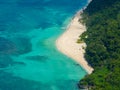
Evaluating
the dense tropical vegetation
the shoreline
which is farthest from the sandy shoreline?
the dense tropical vegetation

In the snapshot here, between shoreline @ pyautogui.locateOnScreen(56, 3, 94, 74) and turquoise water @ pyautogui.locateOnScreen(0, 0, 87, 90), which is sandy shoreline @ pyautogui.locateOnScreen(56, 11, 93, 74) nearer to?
shoreline @ pyautogui.locateOnScreen(56, 3, 94, 74)

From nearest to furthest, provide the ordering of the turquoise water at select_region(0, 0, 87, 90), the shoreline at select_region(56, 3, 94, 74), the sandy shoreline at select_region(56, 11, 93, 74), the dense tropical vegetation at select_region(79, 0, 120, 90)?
the dense tropical vegetation at select_region(79, 0, 120, 90) < the turquoise water at select_region(0, 0, 87, 90) < the shoreline at select_region(56, 3, 94, 74) < the sandy shoreline at select_region(56, 11, 93, 74)

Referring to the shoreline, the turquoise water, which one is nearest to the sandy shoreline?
the shoreline

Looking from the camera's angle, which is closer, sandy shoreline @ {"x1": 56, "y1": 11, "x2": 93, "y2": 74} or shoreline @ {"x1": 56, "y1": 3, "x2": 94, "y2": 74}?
shoreline @ {"x1": 56, "y1": 3, "x2": 94, "y2": 74}

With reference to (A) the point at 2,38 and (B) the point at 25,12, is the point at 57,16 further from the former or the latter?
(A) the point at 2,38

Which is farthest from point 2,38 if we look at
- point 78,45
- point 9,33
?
point 78,45

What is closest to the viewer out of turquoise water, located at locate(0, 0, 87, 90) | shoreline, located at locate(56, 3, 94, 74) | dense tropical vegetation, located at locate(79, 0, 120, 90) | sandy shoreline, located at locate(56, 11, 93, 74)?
dense tropical vegetation, located at locate(79, 0, 120, 90)
